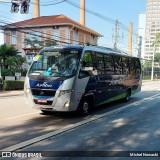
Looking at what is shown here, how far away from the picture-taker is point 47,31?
46344 mm

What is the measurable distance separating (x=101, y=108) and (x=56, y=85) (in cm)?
412

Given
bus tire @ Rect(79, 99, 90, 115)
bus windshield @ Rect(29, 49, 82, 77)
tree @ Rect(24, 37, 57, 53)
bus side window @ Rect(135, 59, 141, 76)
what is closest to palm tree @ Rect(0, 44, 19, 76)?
tree @ Rect(24, 37, 57, 53)

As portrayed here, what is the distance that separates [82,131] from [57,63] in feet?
10.3

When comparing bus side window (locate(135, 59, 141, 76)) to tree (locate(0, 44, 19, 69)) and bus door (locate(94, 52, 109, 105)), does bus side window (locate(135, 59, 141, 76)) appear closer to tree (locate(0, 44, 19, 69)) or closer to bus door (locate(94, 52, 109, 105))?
bus door (locate(94, 52, 109, 105))

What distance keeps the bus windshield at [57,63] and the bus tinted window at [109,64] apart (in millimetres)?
2644

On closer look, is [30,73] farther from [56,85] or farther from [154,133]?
[154,133]

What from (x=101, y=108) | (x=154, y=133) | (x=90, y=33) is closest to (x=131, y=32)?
(x=90, y=33)

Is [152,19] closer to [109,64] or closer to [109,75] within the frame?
[109,64]

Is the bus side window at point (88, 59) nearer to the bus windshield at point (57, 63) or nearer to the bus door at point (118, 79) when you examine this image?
the bus windshield at point (57, 63)

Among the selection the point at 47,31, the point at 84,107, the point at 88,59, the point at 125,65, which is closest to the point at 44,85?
the point at 84,107

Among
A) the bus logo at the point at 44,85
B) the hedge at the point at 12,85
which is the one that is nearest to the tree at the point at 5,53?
the hedge at the point at 12,85

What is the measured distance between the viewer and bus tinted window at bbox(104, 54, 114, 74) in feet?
43.5

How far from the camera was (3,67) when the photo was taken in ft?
108

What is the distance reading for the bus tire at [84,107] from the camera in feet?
35.7
